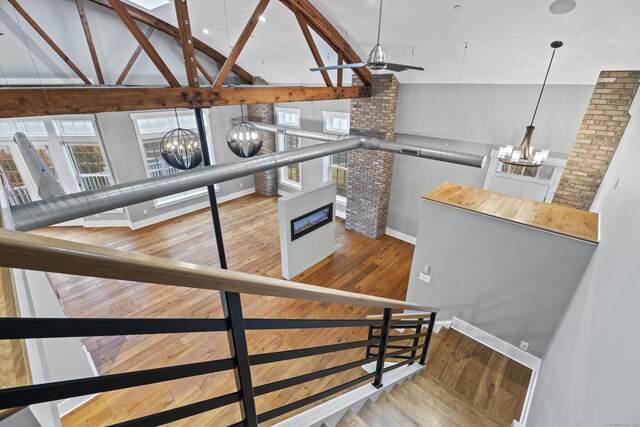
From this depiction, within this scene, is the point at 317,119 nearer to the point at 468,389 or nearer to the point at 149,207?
the point at 149,207

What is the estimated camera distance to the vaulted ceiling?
3443 millimetres

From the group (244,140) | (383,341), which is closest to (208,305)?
(244,140)

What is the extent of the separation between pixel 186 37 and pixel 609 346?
14.9ft

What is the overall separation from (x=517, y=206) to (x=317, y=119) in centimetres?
586

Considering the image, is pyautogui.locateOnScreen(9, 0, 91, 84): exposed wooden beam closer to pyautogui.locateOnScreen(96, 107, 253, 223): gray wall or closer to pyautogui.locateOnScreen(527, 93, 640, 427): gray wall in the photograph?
pyautogui.locateOnScreen(96, 107, 253, 223): gray wall

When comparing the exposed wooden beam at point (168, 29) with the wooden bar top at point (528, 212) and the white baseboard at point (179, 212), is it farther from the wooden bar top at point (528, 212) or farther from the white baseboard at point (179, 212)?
the wooden bar top at point (528, 212)

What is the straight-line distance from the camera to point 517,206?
3750 millimetres

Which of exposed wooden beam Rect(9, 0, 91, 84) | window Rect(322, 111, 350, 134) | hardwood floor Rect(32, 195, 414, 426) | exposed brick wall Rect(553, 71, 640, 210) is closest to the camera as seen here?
hardwood floor Rect(32, 195, 414, 426)

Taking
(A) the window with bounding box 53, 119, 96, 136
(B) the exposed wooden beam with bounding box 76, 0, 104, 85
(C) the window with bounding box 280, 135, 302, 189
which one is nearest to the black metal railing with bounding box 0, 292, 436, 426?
(B) the exposed wooden beam with bounding box 76, 0, 104, 85

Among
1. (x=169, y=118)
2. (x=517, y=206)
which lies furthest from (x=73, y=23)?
(x=517, y=206)

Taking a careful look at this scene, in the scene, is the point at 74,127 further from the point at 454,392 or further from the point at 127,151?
the point at 454,392

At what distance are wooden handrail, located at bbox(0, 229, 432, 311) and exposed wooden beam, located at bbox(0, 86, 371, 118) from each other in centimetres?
361

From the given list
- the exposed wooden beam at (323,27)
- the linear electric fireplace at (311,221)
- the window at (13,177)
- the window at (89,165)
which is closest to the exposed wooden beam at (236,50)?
the exposed wooden beam at (323,27)

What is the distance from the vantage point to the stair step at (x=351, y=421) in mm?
1729
